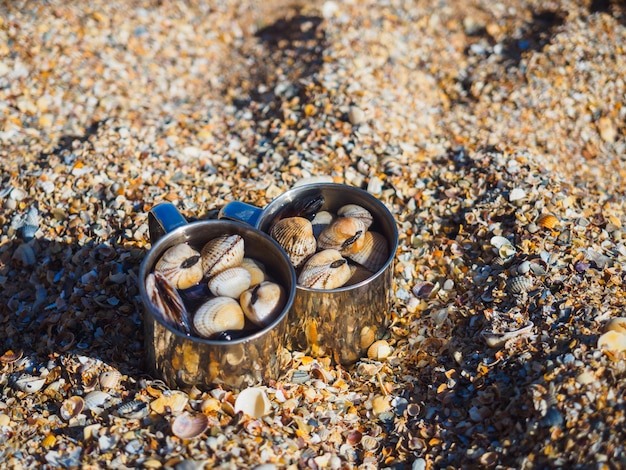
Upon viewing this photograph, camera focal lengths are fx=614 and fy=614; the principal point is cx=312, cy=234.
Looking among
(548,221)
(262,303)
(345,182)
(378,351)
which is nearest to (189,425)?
(262,303)

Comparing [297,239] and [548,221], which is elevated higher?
[297,239]

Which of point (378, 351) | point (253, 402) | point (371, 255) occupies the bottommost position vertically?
point (378, 351)

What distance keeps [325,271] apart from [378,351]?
1.45 feet

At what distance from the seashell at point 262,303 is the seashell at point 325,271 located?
0.44 ft

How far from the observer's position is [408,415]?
201cm

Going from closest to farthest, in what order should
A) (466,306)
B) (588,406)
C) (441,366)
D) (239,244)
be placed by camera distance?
(588,406) → (239,244) → (441,366) → (466,306)

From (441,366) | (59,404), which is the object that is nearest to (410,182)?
(441,366)

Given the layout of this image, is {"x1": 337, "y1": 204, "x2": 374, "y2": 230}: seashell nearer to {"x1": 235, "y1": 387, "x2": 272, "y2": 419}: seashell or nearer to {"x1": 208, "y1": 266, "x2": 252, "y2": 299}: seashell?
{"x1": 208, "y1": 266, "x2": 252, "y2": 299}: seashell

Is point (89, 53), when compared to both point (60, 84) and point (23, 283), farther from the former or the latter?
point (23, 283)

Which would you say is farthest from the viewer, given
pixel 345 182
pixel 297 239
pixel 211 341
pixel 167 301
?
pixel 345 182

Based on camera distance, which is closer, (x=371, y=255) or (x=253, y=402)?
(x=253, y=402)

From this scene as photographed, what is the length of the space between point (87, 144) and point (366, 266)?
1501 mm

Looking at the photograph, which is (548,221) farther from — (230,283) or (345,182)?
(230,283)

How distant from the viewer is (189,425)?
180 cm
